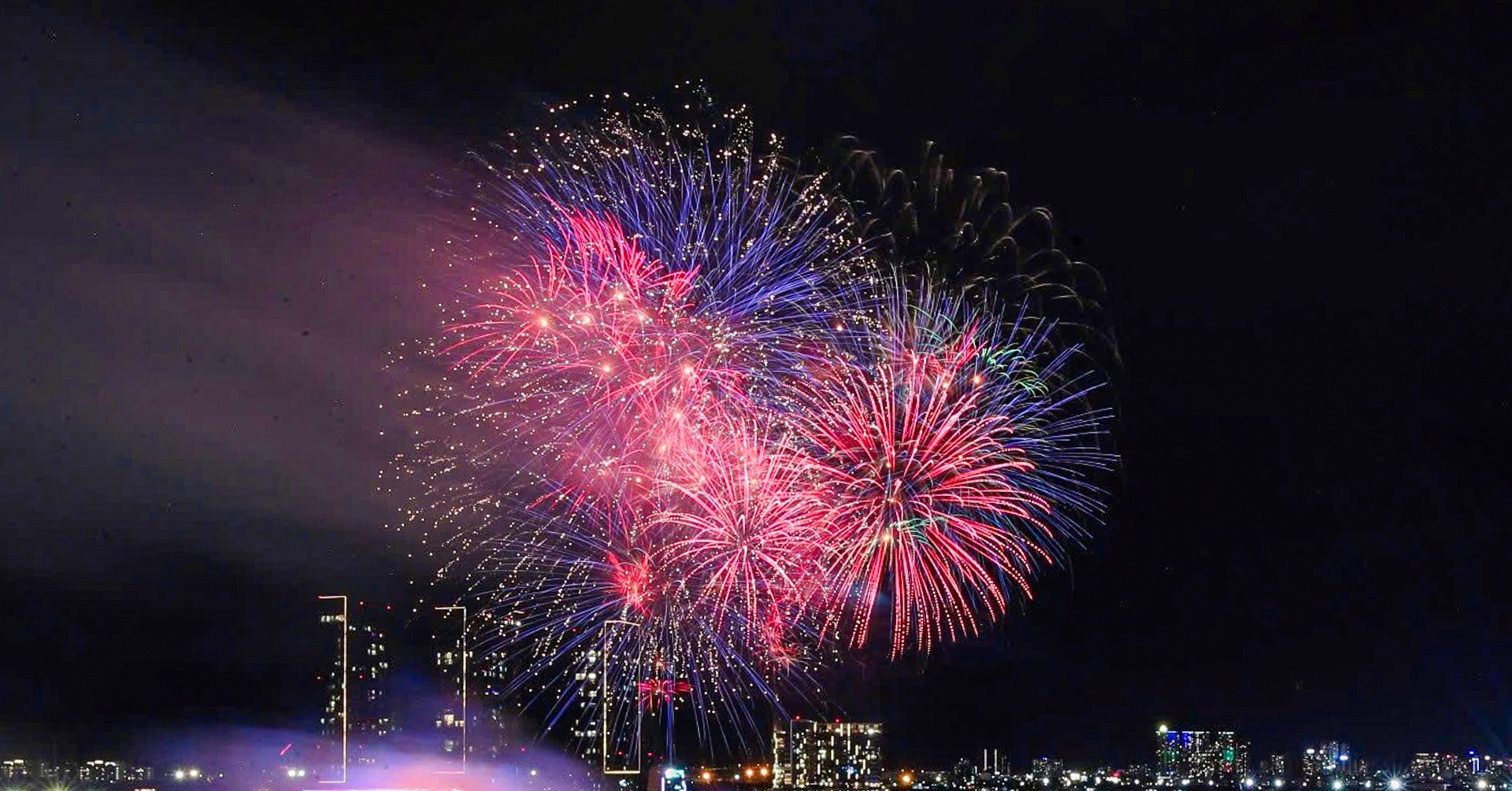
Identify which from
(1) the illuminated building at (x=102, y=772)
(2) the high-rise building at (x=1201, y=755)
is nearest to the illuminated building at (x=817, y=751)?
(1) the illuminated building at (x=102, y=772)

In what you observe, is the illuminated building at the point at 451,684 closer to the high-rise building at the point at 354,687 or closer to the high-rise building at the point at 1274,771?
the high-rise building at the point at 354,687

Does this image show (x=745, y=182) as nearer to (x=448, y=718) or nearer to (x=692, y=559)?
(x=692, y=559)

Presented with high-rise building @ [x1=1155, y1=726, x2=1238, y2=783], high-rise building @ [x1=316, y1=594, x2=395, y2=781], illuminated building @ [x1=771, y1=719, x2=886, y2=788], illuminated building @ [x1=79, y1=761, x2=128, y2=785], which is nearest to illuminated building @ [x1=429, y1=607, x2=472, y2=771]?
high-rise building @ [x1=316, y1=594, x2=395, y2=781]

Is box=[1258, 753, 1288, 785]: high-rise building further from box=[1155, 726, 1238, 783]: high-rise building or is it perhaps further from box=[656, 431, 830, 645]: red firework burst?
box=[656, 431, 830, 645]: red firework burst

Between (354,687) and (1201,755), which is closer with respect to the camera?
(354,687)

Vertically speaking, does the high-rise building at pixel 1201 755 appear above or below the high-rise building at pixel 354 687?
below

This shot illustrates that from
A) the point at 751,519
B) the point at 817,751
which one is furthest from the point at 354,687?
the point at 751,519

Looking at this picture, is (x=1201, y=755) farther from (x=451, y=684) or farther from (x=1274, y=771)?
(x=451, y=684)
